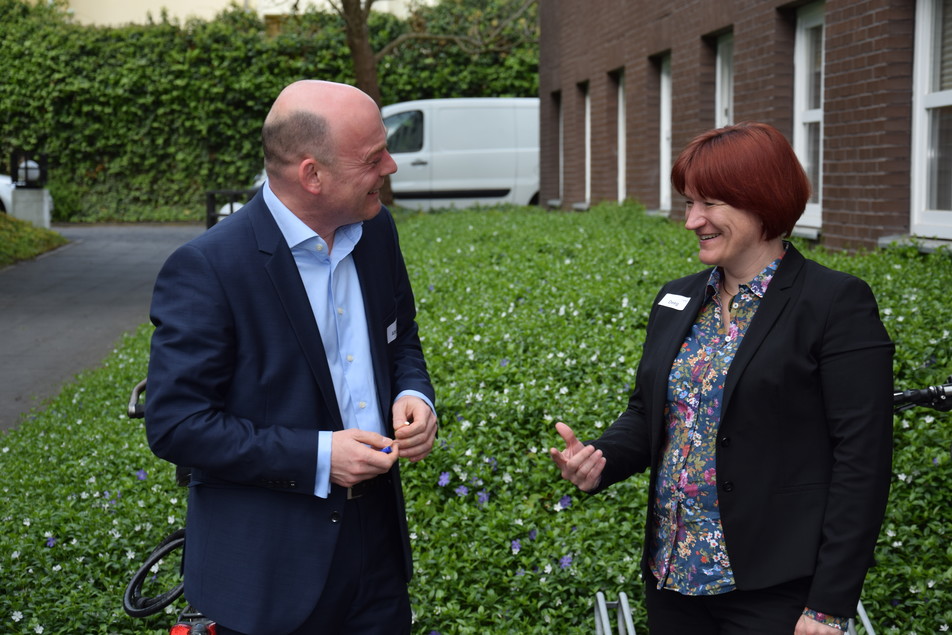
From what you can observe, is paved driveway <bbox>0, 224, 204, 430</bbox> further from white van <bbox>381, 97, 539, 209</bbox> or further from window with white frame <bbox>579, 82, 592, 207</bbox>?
window with white frame <bbox>579, 82, 592, 207</bbox>

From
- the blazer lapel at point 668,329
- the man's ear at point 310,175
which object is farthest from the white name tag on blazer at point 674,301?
the man's ear at point 310,175

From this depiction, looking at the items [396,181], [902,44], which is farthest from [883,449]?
[396,181]

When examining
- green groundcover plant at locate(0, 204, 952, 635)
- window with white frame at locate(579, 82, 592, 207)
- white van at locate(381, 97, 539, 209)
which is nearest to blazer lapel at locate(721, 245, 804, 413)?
green groundcover plant at locate(0, 204, 952, 635)

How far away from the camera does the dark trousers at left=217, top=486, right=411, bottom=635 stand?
275 cm

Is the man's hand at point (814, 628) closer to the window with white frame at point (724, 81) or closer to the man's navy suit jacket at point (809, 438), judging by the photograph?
the man's navy suit jacket at point (809, 438)

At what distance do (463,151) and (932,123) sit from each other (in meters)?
16.6

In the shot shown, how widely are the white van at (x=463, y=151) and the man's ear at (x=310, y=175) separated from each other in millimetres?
21288

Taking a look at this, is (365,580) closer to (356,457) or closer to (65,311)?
(356,457)

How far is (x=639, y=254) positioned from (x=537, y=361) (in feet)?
12.0

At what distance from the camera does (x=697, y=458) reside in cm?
274

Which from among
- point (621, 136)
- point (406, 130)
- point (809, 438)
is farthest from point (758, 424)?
point (406, 130)

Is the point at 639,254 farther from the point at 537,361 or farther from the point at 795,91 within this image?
the point at 537,361

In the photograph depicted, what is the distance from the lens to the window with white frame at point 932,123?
8.04 metres

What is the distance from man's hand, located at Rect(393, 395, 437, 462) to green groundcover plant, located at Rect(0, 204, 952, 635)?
1.69m
